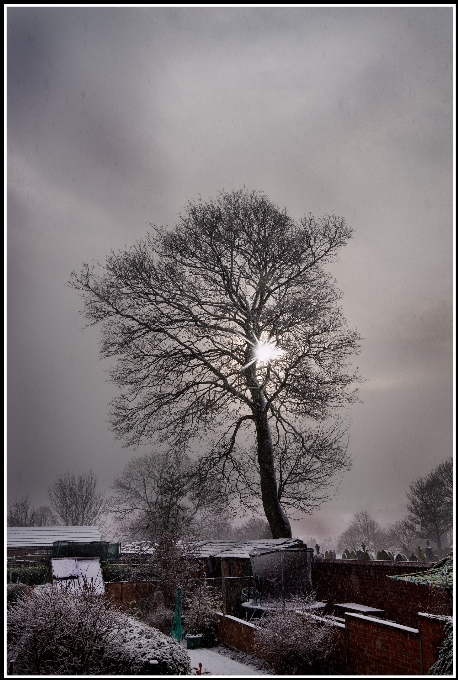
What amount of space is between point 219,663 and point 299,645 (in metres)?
2.77

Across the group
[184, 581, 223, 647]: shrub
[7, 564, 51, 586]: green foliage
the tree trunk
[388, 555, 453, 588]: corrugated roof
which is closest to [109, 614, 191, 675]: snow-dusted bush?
[388, 555, 453, 588]: corrugated roof

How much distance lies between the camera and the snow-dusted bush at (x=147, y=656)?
30.9ft

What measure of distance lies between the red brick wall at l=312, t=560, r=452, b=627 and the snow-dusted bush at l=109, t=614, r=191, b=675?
5.26 meters

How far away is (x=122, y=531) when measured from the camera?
4916 centimetres

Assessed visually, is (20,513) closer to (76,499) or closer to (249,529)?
(76,499)

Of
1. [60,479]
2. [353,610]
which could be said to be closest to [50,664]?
[353,610]

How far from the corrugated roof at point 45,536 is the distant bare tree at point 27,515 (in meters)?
35.0

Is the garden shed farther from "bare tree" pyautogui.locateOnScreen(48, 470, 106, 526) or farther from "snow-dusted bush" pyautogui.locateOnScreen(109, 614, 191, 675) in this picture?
"bare tree" pyautogui.locateOnScreen(48, 470, 106, 526)

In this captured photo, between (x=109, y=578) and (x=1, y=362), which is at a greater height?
(x=1, y=362)

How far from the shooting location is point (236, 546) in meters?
20.7

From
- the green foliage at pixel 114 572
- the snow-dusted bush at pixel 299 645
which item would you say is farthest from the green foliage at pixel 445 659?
the green foliage at pixel 114 572

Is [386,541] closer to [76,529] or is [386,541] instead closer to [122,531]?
[122,531]

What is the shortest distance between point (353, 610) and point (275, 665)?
4.08 metres

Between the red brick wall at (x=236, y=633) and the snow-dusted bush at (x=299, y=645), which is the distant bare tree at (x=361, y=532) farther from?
the snow-dusted bush at (x=299, y=645)
